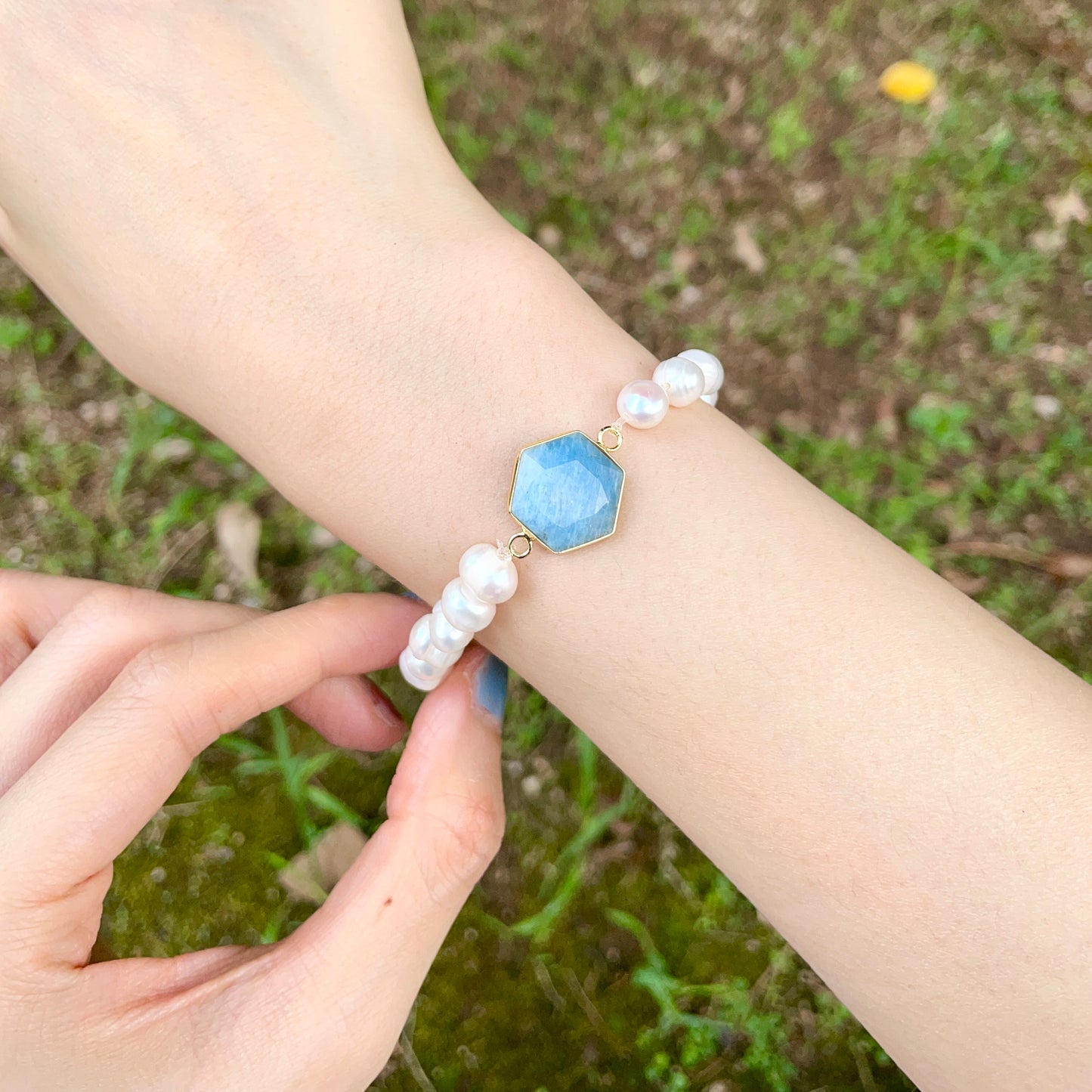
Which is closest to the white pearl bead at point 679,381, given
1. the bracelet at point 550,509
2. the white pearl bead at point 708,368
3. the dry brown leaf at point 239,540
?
the bracelet at point 550,509

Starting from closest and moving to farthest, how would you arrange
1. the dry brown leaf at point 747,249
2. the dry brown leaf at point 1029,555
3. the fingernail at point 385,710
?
the fingernail at point 385,710
the dry brown leaf at point 1029,555
the dry brown leaf at point 747,249

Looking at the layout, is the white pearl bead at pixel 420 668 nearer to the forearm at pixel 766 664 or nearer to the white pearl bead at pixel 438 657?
the white pearl bead at pixel 438 657

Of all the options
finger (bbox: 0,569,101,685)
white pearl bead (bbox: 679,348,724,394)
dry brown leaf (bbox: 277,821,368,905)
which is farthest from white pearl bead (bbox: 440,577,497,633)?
dry brown leaf (bbox: 277,821,368,905)

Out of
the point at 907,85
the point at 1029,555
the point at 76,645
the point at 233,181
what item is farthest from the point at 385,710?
the point at 907,85

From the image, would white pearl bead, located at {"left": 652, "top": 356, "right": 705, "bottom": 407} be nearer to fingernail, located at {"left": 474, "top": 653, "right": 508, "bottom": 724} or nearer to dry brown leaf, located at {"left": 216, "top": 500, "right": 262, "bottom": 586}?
fingernail, located at {"left": 474, "top": 653, "right": 508, "bottom": 724}

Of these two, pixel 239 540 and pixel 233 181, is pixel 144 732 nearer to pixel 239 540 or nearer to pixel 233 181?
pixel 233 181
